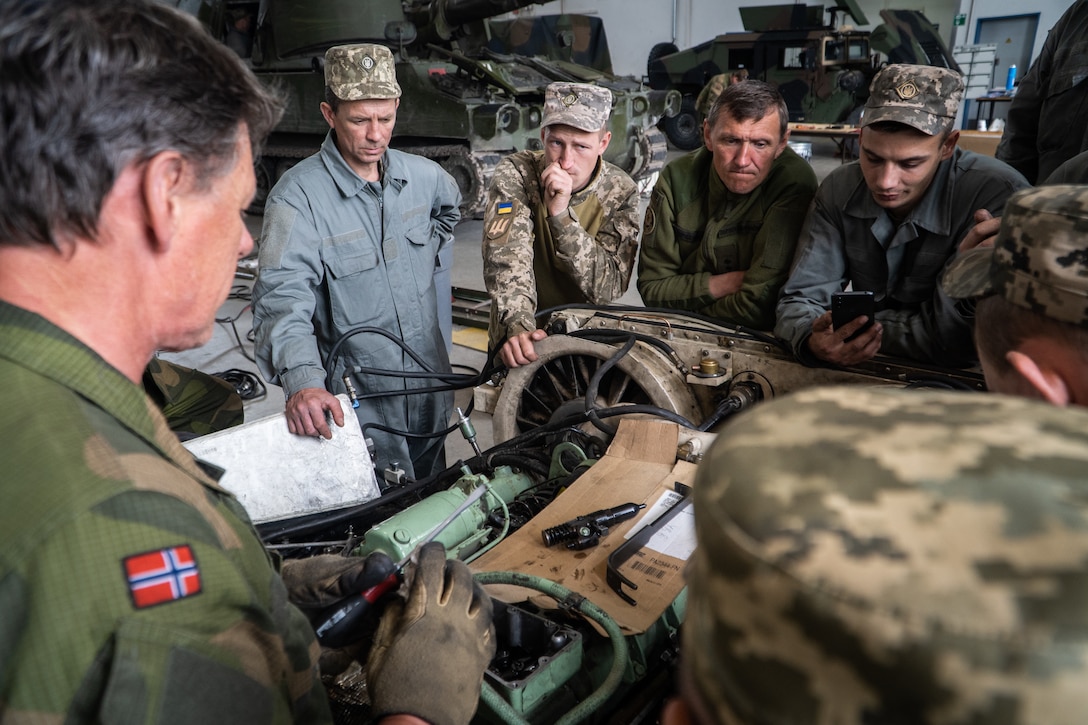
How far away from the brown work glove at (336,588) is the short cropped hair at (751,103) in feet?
6.09

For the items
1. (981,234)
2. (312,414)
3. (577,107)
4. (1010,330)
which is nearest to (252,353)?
(577,107)

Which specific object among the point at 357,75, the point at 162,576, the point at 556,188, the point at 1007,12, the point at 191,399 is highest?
the point at 1007,12

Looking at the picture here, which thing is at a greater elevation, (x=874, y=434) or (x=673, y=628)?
(x=874, y=434)

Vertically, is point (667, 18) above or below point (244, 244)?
above

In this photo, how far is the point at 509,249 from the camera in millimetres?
2695

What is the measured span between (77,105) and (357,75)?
2.04 m

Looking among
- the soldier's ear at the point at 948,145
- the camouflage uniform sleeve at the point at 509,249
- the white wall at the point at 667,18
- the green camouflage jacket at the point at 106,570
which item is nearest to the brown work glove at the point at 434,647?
the green camouflage jacket at the point at 106,570

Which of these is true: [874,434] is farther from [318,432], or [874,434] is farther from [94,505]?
[318,432]

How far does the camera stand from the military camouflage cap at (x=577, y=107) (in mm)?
2658

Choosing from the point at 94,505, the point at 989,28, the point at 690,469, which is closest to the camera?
the point at 94,505

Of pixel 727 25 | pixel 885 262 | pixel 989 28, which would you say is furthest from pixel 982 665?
pixel 727 25

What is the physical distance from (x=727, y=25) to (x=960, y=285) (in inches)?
634

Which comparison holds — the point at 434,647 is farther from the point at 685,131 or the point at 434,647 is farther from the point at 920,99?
the point at 685,131

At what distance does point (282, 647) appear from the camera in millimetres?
831
